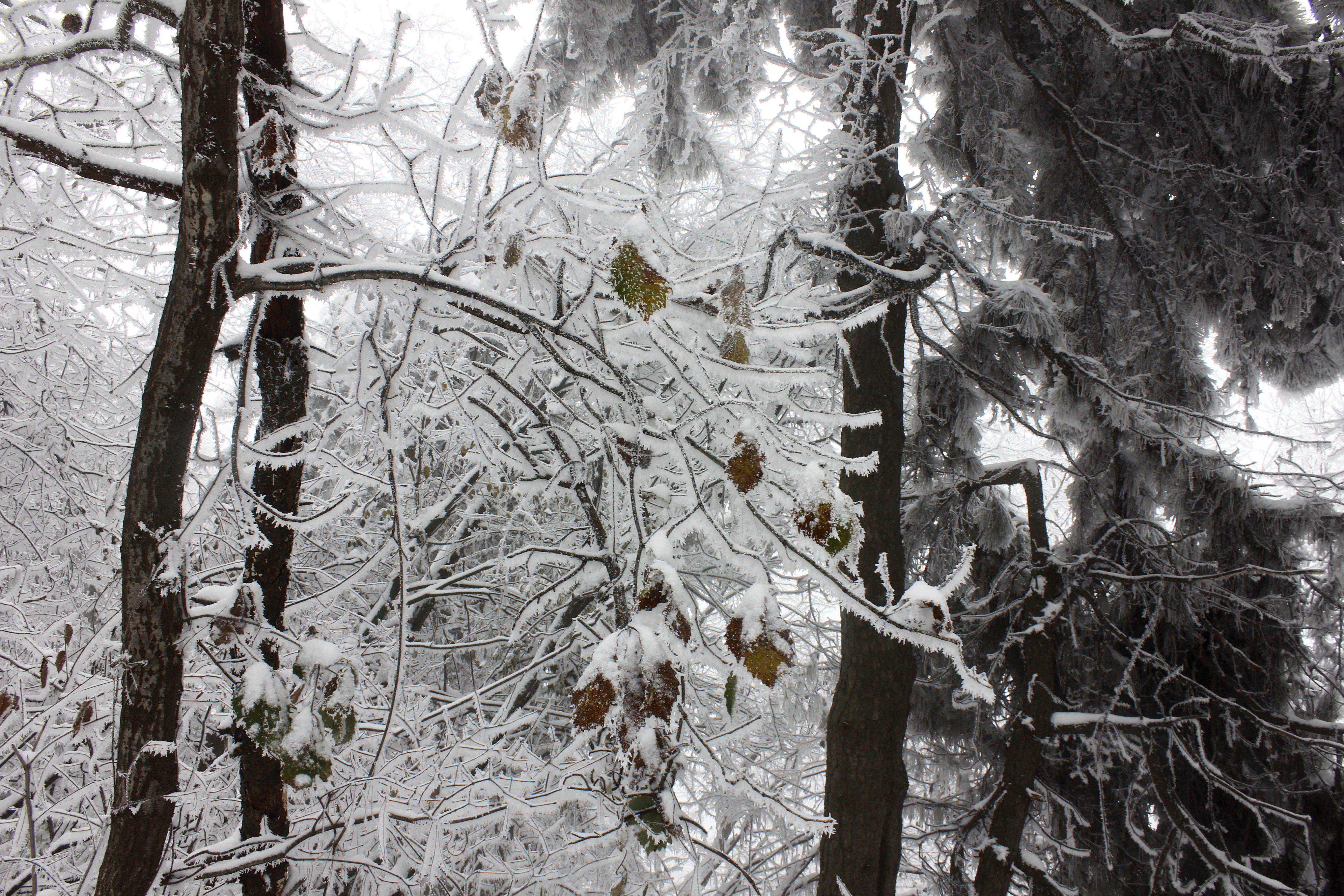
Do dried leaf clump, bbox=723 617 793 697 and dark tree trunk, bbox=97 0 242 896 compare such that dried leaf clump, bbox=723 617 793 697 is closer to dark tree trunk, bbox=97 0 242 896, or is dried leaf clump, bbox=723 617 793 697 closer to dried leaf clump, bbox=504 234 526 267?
dried leaf clump, bbox=504 234 526 267

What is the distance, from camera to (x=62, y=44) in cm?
136

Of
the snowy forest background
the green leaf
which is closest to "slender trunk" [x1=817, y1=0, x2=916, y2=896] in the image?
the snowy forest background

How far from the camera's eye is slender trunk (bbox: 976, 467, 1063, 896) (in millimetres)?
4281

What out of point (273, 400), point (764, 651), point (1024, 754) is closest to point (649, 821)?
point (764, 651)

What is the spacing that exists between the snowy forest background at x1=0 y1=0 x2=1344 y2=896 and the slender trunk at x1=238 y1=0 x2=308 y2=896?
2cm

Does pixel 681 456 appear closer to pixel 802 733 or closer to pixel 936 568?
pixel 936 568

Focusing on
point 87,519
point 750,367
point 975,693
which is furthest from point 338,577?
point 975,693

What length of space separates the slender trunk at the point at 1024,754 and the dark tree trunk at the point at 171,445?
4466mm

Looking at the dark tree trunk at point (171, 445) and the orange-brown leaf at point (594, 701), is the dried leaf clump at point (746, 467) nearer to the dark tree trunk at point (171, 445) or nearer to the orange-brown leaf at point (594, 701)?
the orange-brown leaf at point (594, 701)

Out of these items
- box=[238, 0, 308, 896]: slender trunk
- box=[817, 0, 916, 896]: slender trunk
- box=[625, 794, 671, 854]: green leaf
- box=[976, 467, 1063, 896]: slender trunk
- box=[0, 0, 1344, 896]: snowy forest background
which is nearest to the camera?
box=[0, 0, 1344, 896]: snowy forest background

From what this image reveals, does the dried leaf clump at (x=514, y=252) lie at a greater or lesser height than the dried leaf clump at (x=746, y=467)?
greater

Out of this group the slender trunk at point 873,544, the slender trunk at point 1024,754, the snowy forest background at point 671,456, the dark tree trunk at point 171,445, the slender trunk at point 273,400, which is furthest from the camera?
the slender trunk at point 1024,754

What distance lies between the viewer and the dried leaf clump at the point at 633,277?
4.03 ft

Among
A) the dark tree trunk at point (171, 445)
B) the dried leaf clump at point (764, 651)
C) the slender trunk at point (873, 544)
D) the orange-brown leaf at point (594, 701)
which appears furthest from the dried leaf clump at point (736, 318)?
the slender trunk at point (873, 544)
